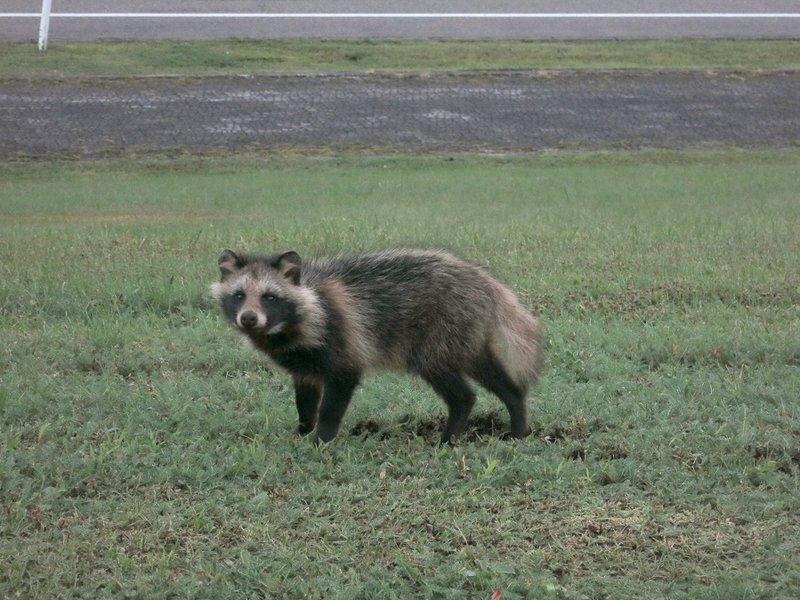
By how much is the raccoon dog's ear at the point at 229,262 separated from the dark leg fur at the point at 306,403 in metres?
0.71

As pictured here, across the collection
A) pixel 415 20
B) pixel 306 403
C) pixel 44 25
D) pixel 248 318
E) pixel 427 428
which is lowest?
pixel 427 428

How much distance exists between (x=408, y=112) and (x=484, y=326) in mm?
11541

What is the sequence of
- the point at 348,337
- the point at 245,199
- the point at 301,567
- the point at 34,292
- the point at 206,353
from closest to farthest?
the point at 301,567, the point at 348,337, the point at 206,353, the point at 34,292, the point at 245,199

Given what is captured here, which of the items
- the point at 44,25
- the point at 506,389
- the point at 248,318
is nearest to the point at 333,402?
the point at 248,318

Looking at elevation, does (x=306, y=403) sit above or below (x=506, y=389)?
below

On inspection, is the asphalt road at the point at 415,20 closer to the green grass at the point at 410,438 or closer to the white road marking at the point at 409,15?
the white road marking at the point at 409,15

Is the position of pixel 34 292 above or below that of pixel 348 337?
below

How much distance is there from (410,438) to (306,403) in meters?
0.61

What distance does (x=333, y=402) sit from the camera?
22.4ft

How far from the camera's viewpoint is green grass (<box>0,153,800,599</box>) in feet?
17.3

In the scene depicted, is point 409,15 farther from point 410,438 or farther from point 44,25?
point 410,438

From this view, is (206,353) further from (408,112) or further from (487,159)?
(408,112)

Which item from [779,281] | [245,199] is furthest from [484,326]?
[245,199]

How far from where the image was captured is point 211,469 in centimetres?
622
